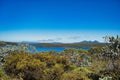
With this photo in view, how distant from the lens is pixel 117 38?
1752 cm

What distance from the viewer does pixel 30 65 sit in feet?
52.3

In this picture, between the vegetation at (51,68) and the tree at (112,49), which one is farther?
the tree at (112,49)

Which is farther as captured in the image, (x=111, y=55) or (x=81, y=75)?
(x=111, y=55)

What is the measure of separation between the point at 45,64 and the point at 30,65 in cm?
103

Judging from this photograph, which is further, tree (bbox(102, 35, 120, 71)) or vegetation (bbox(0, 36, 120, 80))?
tree (bbox(102, 35, 120, 71))

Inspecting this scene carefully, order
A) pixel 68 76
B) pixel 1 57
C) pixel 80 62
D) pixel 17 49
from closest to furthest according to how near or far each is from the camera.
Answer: pixel 68 76
pixel 1 57
pixel 17 49
pixel 80 62

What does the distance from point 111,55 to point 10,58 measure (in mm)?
6978

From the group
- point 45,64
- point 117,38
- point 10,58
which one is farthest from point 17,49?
point 117,38

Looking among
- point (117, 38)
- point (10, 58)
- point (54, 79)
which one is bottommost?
point (54, 79)

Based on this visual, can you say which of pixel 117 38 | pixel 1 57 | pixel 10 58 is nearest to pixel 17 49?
pixel 1 57

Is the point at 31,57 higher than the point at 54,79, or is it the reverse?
the point at 31,57

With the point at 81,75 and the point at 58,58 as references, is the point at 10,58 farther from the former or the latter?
the point at 81,75

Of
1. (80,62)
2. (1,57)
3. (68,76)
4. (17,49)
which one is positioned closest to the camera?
(68,76)

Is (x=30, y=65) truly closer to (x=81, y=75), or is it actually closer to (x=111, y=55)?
(x=81, y=75)
